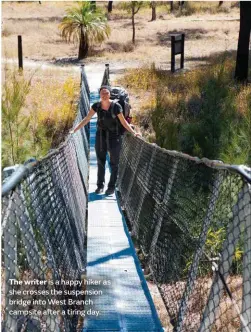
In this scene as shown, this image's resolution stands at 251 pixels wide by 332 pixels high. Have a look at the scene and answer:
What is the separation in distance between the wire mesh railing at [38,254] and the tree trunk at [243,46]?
1268cm

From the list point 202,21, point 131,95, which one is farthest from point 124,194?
point 202,21

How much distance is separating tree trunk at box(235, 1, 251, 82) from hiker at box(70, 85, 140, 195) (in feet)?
32.9

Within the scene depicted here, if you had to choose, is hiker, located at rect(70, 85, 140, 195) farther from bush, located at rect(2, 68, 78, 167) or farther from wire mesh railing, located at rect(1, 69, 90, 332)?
wire mesh railing, located at rect(1, 69, 90, 332)

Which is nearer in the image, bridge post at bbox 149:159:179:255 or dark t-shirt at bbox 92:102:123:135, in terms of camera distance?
bridge post at bbox 149:159:179:255

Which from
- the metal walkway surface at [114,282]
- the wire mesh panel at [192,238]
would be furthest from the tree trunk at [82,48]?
the metal walkway surface at [114,282]

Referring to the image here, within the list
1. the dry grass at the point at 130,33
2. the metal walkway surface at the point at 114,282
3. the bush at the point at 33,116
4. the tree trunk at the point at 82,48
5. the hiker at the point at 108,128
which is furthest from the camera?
the dry grass at the point at 130,33

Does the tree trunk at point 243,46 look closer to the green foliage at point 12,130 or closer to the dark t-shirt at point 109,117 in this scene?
the green foliage at point 12,130

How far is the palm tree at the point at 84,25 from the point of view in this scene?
22.6 meters

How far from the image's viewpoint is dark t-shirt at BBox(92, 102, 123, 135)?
669cm

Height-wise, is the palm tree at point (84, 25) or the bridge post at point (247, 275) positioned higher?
the bridge post at point (247, 275)

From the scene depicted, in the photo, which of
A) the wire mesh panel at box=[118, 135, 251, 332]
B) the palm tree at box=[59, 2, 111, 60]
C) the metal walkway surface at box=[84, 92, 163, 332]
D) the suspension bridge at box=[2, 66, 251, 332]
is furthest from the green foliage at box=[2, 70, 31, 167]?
the palm tree at box=[59, 2, 111, 60]

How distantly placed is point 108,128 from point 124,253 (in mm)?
1764

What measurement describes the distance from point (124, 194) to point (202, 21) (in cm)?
2927

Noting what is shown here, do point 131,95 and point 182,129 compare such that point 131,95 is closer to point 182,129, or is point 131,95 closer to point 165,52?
point 182,129
